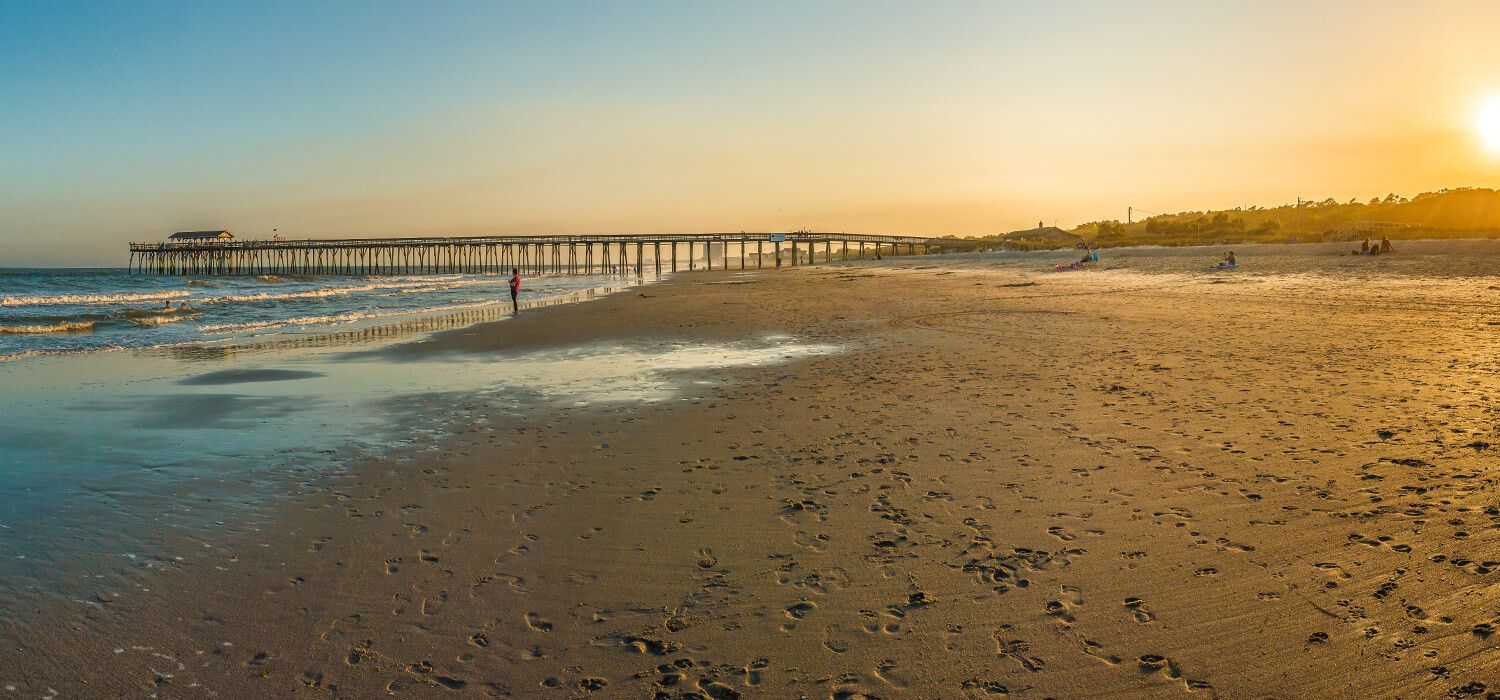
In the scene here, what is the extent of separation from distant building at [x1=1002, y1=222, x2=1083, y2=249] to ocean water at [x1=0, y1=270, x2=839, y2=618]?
76.7 m

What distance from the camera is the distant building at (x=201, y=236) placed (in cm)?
10075

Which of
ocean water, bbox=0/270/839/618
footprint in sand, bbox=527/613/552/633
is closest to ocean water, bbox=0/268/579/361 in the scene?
ocean water, bbox=0/270/839/618

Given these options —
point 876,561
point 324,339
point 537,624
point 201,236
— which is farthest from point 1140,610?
point 201,236

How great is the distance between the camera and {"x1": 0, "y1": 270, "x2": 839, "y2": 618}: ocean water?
5090 millimetres

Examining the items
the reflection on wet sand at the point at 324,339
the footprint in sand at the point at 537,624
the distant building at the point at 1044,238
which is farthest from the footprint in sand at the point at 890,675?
the distant building at the point at 1044,238

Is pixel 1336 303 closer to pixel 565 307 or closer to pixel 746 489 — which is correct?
pixel 746 489

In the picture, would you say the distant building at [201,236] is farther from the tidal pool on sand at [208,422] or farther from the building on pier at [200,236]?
the tidal pool on sand at [208,422]

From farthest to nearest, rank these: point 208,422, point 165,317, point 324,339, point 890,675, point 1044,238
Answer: point 1044,238 → point 165,317 → point 324,339 → point 208,422 → point 890,675

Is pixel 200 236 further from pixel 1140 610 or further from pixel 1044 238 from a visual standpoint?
pixel 1140 610

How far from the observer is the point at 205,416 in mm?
9422

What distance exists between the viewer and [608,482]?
20.8 feet

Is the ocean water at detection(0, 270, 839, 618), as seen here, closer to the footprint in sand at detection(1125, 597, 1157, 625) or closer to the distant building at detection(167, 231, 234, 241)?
the footprint in sand at detection(1125, 597, 1157, 625)

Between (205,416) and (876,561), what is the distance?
8.62 metres

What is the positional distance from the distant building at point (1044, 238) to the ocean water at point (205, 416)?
76712 millimetres
